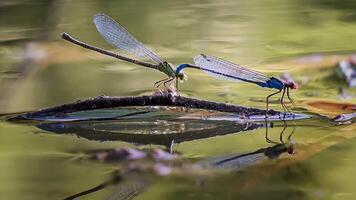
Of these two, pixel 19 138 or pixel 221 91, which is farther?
pixel 221 91

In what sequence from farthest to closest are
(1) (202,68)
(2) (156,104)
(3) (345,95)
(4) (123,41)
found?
(4) (123,41) → (1) (202,68) → (3) (345,95) → (2) (156,104)

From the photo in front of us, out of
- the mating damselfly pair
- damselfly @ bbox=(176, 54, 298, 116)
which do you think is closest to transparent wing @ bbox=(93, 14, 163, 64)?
the mating damselfly pair

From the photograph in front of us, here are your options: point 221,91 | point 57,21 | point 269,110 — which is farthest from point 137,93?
point 57,21

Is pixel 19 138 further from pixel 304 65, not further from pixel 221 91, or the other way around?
pixel 304 65

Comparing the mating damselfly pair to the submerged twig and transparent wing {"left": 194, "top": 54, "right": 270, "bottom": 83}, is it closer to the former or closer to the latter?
transparent wing {"left": 194, "top": 54, "right": 270, "bottom": 83}

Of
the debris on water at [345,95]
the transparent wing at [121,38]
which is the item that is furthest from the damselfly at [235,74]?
the transparent wing at [121,38]

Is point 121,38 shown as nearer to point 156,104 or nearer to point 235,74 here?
point 235,74

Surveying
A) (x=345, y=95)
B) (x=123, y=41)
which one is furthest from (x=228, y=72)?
(x=123, y=41)
